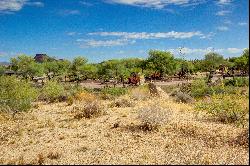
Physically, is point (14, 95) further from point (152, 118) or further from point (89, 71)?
point (89, 71)

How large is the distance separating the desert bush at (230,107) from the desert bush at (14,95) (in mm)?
11567

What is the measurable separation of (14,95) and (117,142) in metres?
12.0

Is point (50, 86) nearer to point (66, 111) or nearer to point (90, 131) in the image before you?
point (66, 111)

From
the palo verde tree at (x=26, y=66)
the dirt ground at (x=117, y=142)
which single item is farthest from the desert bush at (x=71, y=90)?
the palo verde tree at (x=26, y=66)

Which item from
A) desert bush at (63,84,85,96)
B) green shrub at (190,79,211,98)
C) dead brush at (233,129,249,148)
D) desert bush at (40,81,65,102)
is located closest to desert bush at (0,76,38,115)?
desert bush at (40,81,65,102)

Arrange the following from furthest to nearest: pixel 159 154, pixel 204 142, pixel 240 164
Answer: pixel 204 142, pixel 159 154, pixel 240 164

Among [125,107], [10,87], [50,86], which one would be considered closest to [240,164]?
[125,107]

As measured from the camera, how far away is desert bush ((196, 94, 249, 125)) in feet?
58.5

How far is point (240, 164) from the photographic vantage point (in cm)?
1230

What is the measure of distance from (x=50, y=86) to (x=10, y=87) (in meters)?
9.10

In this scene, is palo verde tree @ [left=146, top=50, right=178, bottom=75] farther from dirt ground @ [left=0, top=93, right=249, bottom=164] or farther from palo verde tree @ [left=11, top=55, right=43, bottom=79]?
dirt ground @ [left=0, top=93, right=249, bottom=164]

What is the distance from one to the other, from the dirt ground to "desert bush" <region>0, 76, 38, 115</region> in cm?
119

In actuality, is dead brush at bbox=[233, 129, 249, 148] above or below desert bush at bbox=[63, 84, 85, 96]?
below

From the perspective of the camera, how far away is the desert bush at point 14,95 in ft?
79.2
